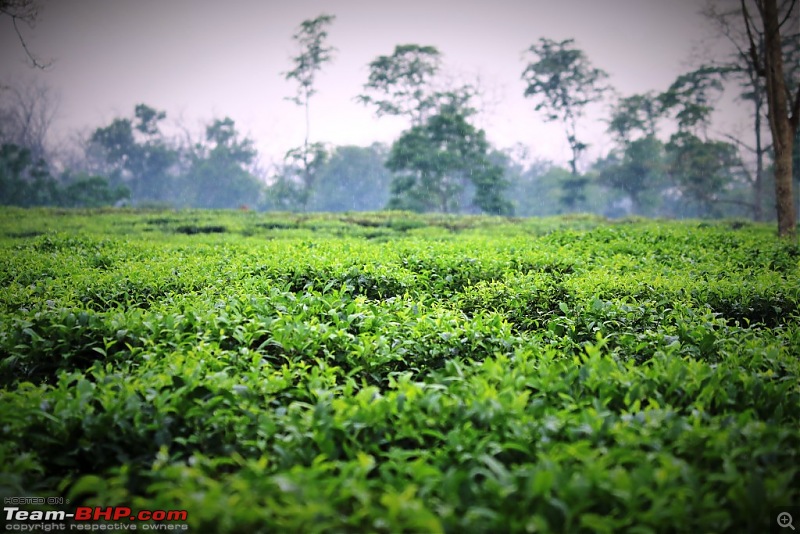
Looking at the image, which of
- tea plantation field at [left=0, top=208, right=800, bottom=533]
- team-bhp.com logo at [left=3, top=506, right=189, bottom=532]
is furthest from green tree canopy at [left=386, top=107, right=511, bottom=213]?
team-bhp.com logo at [left=3, top=506, right=189, bottom=532]

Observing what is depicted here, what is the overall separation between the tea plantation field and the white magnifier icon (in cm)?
3

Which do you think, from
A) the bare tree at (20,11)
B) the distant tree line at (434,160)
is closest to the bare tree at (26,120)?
the distant tree line at (434,160)

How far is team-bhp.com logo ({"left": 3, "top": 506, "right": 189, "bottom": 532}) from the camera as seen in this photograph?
158 centimetres

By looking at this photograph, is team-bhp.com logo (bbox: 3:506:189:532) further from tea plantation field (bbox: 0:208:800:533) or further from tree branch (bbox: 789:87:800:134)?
tree branch (bbox: 789:87:800:134)

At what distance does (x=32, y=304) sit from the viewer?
3615mm

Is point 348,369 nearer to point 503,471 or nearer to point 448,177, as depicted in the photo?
point 503,471

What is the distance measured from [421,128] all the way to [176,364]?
26.5 m

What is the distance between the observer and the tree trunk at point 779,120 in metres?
8.63

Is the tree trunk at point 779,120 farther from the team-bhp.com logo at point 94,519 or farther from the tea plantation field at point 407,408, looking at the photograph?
the team-bhp.com logo at point 94,519

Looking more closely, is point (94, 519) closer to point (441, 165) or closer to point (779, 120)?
point (779, 120)

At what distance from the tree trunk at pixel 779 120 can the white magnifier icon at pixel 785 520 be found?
30.0ft

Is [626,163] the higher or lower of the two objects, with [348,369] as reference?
higher

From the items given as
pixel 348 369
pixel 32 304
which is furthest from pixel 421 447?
pixel 32 304

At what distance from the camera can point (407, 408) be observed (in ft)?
6.57
